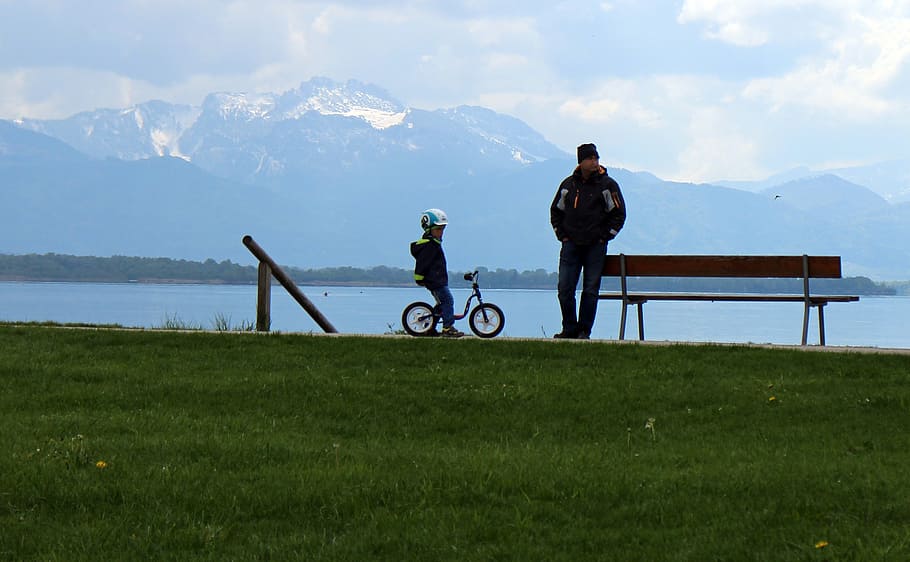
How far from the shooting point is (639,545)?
18.2 feet

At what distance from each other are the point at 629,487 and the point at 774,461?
1129 millimetres

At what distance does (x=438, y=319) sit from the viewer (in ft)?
45.9

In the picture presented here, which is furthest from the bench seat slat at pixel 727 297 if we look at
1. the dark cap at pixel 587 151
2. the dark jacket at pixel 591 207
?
the dark cap at pixel 587 151

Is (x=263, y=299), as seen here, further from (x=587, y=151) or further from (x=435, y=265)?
(x=587, y=151)

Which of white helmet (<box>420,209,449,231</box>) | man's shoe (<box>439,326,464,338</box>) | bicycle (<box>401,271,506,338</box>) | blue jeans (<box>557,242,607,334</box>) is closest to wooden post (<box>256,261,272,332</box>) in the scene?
bicycle (<box>401,271,506,338</box>)

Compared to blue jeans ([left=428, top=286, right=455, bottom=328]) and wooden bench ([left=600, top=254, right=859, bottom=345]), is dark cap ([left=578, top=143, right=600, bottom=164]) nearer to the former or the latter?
wooden bench ([left=600, top=254, right=859, bottom=345])

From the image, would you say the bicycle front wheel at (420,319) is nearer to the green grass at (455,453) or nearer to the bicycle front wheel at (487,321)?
the bicycle front wheel at (487,321)

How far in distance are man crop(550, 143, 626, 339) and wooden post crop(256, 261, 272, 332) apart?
3.95 m

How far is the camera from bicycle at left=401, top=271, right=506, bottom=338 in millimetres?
13992

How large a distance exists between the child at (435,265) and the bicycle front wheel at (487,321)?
31 centimetres

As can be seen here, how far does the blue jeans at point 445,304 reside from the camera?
44.9ft

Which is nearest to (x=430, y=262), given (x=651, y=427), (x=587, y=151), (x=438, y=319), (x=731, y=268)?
(x=438, y=319)

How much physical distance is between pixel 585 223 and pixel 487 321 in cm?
178

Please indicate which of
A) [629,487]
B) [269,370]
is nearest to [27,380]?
[269,370]
